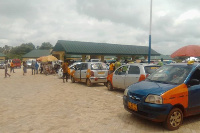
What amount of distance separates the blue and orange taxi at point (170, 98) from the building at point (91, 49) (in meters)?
22.7

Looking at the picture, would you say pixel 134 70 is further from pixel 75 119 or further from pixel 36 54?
pixel 36 54

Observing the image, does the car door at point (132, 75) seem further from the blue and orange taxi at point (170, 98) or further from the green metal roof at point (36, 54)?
the green metal roof at point (36, 54)

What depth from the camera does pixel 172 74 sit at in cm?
562

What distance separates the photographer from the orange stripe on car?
4652 mm

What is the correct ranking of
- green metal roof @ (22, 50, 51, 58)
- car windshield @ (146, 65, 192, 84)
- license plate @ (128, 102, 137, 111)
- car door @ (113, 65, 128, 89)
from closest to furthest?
license plate @ (128, 102, 137, 111), car windshield @ (146, 65, 192, 84), car door @ (113, 65, 128, 89), green metal roof @ (22, 50, 51, 58)

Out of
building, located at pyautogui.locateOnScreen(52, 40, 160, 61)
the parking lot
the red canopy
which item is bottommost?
the parking lot

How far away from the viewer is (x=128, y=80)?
363 inches

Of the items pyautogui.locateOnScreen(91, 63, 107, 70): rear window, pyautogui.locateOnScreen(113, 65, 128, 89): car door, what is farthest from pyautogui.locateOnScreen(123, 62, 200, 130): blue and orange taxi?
pyautogui.locateOnScreen(91, 63, 107, 70): rear window

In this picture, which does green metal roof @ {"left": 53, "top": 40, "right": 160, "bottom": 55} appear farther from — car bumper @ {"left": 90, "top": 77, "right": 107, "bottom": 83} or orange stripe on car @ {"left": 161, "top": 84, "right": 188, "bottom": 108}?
orange stripe on car @ {"left": 161, "top": 84, "right": 188, "bottom": 108}

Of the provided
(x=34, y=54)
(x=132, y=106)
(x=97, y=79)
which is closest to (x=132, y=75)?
(x=97, y=79)

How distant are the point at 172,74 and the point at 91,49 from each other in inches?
1029

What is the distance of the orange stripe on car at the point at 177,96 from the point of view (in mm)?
4652

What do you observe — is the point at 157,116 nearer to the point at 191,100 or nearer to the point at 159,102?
the point at 159,102

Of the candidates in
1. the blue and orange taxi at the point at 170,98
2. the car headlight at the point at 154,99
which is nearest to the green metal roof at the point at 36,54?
the blue and orange taxi at the point at 170,98
